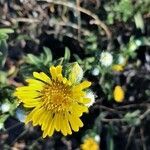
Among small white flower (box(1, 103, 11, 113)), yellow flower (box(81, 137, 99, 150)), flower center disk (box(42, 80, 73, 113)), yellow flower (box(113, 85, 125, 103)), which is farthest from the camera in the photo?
yellow flower (box(113, 85, 125, 103))

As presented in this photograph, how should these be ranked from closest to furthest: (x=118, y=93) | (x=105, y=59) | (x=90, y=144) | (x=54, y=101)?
(x=54, y=101)
(x=105, y=59)
(x=90, y=144)
(x=118, y=93)

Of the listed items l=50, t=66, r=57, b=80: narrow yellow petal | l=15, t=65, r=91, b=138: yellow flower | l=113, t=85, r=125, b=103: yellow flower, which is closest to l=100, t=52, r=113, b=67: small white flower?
l=15, t=65, r=91, b=138: yellow flower

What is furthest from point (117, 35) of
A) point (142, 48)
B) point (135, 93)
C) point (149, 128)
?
Result: point (149, 128)

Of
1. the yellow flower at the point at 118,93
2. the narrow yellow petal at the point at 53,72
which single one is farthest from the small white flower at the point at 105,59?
the yellow flower at the point at 118,93

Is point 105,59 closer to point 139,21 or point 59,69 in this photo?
point 59,69

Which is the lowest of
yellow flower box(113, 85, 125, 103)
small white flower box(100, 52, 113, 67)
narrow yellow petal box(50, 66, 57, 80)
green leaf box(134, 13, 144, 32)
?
yellow flower box(113, 85, 125, 103)

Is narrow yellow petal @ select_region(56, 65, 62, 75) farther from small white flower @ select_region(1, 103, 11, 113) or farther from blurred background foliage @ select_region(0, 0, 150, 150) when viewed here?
blurred background foliage @ select_region(0, 0, 150, 150)

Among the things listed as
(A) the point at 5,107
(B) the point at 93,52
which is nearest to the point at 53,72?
(A) the point at 5,107
